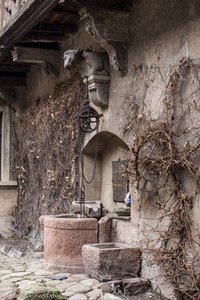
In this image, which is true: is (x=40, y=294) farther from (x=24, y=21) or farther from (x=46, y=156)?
(x=46, y=156)

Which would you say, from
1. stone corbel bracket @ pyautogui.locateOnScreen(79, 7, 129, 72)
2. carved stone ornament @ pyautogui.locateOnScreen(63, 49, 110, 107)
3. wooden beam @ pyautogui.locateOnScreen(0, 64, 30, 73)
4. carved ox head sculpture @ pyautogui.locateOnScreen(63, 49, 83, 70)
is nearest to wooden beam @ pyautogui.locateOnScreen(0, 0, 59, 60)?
stone corbel bracket @ pyautogui.locateOnScreen(79, 7, 129, 72)

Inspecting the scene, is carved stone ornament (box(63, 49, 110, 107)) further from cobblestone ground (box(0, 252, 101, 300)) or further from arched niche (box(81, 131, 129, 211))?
cobblestone ground (box(0, 252, 101, 300))

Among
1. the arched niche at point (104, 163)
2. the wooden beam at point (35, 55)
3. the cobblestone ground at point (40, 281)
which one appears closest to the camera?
the cobblestone ground at point (40, 281)

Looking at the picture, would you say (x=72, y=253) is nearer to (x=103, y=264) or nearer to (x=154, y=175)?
(x=103, y=264)

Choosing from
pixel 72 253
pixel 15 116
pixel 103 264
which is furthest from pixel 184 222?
pixel 15 116

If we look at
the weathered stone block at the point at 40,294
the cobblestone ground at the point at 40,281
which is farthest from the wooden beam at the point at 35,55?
the weathered stone block at the point at 40,294

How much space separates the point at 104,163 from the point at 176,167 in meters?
2.70

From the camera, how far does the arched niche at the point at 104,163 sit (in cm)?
770

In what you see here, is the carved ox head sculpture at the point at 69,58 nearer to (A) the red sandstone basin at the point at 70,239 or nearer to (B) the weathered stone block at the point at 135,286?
(A) the red sandstone basin at the point at 70,239

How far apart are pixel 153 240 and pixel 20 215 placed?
17.7 feet

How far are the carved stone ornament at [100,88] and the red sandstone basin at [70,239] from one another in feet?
5.44

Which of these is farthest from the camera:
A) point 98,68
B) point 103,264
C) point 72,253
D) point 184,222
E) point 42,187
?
point 42,187

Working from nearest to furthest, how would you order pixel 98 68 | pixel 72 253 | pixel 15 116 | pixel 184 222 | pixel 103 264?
pixel 184 222
pixel 103 264
pixel 72 253
pixel 98 68
pixel 15 116

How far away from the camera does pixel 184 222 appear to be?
561 cm
